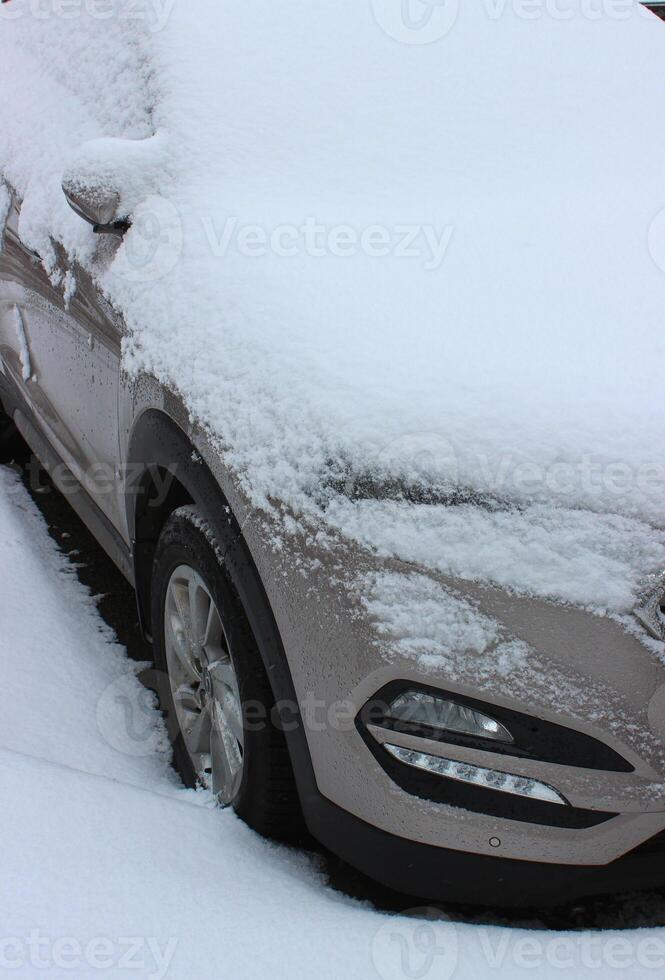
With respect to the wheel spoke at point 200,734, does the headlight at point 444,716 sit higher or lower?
higher

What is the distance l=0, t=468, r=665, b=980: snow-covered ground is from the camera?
1.33 metres

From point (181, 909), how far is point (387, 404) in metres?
0.87

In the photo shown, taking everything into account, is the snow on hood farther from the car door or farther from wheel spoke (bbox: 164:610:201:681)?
wheel spoke (bbox: 164:610:201:681)

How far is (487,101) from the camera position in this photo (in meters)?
2.23

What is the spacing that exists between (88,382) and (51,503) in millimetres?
1372

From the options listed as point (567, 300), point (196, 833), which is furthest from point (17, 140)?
point (196, 833)

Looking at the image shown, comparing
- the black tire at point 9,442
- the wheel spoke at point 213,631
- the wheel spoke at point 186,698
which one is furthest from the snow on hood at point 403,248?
the black tire at point 9,442

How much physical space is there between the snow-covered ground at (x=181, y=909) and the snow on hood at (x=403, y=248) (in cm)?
58

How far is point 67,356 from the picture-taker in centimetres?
238

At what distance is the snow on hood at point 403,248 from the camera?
1.34 m

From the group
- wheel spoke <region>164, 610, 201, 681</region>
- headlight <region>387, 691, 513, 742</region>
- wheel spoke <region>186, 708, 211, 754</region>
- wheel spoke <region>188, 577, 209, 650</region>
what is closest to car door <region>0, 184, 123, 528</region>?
wheel spoke <region>164, 610, 201, 681</region>

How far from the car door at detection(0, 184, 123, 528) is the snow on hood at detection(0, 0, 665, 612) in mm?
112

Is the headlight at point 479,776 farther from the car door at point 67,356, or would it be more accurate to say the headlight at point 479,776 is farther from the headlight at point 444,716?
the car door at point 67,356

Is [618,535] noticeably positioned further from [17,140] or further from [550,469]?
[17,140]
